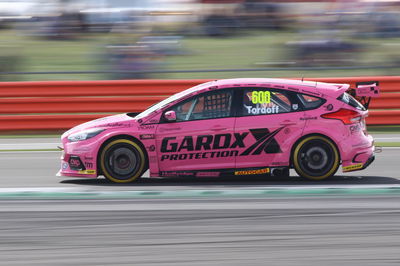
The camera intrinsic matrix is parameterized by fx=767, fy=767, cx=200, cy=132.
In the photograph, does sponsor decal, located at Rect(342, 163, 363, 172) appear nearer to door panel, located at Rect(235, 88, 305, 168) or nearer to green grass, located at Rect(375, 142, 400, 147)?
door panel, located at Rect(235, 88, 305, 168)

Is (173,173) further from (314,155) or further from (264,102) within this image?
(314,155)

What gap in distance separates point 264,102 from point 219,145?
798 millimetres

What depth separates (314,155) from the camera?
9.70 metres

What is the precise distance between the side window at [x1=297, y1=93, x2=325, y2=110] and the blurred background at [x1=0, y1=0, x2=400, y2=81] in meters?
10.7

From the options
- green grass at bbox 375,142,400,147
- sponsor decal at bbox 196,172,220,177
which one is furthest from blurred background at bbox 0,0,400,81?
sponsor decal at bbox 196,172,220,177

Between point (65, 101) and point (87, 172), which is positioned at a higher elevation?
point (65, 101)

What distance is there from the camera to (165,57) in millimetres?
22250

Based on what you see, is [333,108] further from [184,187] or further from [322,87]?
[184,187]

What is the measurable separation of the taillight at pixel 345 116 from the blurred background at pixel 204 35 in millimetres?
10686

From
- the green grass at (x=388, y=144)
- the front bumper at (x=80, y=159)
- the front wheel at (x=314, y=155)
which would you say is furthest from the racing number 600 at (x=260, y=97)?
the green grass at (x=388, y=144)

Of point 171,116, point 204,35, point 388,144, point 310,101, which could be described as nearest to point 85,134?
point 171,116

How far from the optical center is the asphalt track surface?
20.1ft

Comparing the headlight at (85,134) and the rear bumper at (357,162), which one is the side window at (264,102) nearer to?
the rear bumper at (357,162)

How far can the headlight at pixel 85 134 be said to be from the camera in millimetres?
9734
